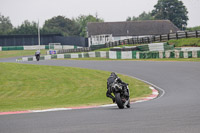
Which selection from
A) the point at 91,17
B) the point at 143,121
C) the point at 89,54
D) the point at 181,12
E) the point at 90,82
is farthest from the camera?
the point at 91,17

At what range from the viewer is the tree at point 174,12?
109 m

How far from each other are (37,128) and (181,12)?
10684 centimetres

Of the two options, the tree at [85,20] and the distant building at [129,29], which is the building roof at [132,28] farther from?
the tree at [85,20]

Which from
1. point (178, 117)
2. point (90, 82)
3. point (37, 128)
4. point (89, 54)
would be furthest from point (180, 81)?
point (89, 54)

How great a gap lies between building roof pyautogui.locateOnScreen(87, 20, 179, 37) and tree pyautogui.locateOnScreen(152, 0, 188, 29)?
56.9 feet

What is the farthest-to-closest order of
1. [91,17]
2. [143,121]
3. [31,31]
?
[91,17]
[31,31]
[143,121]

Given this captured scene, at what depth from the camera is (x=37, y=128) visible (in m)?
6.93

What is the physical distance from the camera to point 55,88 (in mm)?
19719

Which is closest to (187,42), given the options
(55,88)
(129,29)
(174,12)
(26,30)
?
(55,88)

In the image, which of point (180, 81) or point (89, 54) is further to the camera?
point (89, 54)

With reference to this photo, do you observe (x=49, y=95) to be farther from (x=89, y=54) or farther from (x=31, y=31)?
(x=31, y=31)

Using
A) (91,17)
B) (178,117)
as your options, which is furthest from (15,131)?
(91,17)

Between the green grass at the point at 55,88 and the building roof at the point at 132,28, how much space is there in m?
65.8

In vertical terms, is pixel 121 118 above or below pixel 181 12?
below
